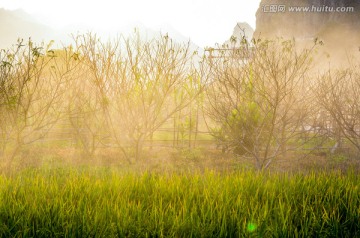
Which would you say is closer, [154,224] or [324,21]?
[154,224]

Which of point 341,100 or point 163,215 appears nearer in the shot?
point 163,215

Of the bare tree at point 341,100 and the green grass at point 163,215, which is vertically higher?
the bare tree at point 341,100

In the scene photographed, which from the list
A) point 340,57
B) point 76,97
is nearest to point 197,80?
point 76,97

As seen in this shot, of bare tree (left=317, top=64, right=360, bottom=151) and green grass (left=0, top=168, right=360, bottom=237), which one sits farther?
bare tree (left=317, top=64, right=360, bottom=151)

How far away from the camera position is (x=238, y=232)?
331cm

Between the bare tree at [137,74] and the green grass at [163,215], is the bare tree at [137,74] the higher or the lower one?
the higher one

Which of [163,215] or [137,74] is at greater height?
[137,74]

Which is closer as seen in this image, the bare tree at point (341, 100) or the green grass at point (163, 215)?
the green grass at point (163, 215)

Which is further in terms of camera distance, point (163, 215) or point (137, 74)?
point (137, 74)

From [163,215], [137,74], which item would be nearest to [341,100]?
[137,74]

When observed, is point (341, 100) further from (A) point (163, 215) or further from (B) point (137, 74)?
(A) point (163, 215)

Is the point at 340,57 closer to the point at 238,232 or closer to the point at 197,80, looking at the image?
the point at 197,80

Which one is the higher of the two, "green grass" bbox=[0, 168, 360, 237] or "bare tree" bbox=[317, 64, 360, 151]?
"bare tree" bbox=[317, 64, 360, 151]

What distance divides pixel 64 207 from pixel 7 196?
32.9 inches
